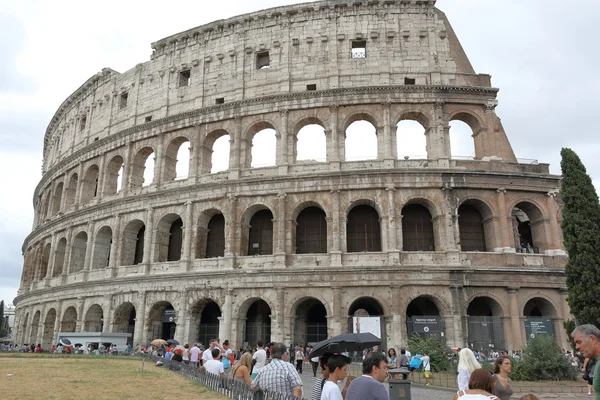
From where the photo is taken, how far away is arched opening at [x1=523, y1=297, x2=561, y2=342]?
801 inches

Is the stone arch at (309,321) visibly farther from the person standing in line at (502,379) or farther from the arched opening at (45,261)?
the arched opening at (45,261)

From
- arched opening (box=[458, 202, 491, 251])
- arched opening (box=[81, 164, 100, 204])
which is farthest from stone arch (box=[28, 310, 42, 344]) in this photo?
arched opening (box=[458, 202, 491, 251])

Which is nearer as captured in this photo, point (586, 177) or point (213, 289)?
point (586, 177)

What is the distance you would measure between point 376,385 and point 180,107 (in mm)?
25624

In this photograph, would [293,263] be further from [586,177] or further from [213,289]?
[586,177]

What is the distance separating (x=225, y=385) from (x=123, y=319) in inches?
753

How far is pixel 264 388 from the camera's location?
6371mm

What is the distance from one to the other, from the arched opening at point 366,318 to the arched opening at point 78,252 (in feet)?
61.9

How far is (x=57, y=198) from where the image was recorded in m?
35.5

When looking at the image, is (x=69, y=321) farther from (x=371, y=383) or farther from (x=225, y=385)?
(x=371, y=383)

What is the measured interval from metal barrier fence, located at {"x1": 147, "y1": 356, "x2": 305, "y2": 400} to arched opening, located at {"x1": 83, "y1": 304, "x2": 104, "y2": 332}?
14.2m

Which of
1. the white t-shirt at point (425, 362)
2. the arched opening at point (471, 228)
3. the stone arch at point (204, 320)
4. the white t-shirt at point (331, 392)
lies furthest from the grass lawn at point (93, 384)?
the arched opening at point (471, 228)

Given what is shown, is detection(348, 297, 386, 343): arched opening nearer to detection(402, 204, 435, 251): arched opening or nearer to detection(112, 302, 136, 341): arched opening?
detection(402, 204, 435, 251): arched opening

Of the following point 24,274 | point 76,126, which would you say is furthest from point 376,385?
point 24,274
